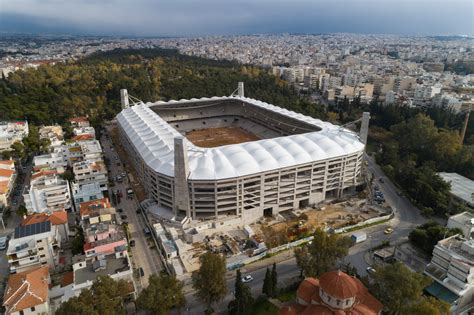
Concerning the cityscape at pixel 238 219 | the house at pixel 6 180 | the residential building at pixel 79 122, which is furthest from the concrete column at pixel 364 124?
the residential building at pixel 79 122

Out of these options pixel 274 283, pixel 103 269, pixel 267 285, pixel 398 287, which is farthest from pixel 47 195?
pixel 398 287

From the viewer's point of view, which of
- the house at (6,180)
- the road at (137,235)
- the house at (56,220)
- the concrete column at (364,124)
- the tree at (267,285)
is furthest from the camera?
the concrete column at (364,124)

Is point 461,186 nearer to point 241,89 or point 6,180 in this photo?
point 241,89

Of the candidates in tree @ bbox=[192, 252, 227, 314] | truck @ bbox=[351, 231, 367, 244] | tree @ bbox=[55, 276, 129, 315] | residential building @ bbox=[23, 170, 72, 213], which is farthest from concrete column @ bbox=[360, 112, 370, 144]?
residential building @ bbox=[23, 170, 72, 213]

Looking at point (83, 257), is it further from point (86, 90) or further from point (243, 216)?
point (86, 90)

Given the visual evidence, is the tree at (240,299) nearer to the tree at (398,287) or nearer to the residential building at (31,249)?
the tree at (398,287)
